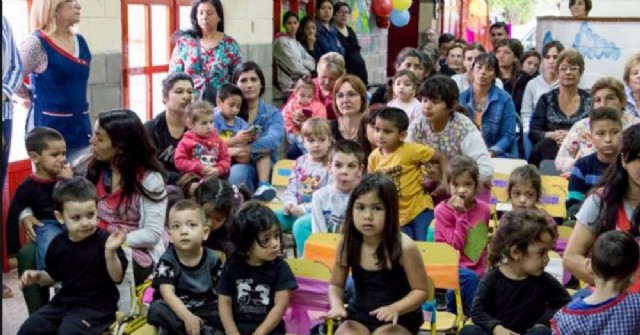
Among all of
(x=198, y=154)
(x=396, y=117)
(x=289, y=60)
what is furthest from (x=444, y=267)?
(x=289, y=60)

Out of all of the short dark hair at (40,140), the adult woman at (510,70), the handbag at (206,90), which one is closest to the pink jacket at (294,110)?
the handbag at (206,90)

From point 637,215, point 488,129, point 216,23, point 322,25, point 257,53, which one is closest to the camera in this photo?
point 637,215

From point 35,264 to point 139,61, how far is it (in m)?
2.97

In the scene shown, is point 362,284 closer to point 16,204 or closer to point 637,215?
point 637,215

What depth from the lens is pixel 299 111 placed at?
222 inches

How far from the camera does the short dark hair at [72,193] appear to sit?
2902mm

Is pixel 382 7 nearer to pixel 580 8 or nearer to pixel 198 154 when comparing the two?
pixel 580 8

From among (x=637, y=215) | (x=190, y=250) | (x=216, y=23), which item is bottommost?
(x=190, y=250)

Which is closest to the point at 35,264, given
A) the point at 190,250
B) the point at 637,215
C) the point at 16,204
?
the point at 16,204

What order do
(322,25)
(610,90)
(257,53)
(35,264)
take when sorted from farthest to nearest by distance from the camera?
(322,25) → (257,53) → (610,90) → (35,264)

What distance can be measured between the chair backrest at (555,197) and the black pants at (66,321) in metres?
2.27

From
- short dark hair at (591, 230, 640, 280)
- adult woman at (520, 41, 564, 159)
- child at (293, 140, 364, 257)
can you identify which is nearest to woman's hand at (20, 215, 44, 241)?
child at (293, 140, 364, 257)

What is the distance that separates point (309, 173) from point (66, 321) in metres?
1.83

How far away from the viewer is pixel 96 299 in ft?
9.60
